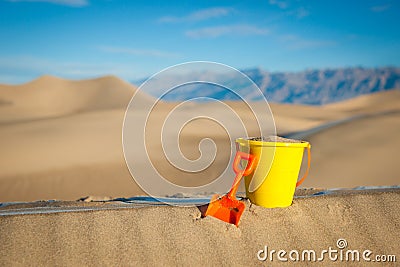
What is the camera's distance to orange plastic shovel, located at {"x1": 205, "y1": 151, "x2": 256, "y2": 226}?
2896 mm

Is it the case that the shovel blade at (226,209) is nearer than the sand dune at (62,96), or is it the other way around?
the shovel blade at (226,209)

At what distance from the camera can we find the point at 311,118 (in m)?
32.2

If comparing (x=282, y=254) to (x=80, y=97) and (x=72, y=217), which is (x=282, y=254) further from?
(x=80, y=97)

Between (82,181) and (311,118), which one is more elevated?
(311,118)

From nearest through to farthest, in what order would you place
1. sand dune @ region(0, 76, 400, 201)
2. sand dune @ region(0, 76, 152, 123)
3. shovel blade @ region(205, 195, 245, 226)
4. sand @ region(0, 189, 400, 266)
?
sand @ region(0, 189, 400, 266), shovel blade @ region(205, 195, 245, 226), sand dune @ region(0, 76, 400, 201), sand dune @ region(0, 76, 152, 123)

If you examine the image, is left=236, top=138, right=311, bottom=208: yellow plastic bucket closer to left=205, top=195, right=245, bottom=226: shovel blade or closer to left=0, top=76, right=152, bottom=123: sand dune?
left=205, top=195, right=245, bottom=226: shovel blade

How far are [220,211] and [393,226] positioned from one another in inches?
59.5

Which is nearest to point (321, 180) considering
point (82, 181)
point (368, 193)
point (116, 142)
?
point (368, 193)

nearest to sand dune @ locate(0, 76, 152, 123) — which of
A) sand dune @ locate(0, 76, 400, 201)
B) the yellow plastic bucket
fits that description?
sand dune @ locate(0, 76, 400, 201)

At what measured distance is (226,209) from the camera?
293 cm

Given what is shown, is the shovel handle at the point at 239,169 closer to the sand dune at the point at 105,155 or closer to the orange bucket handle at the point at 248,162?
the orange bucket handle at the point at 248,162

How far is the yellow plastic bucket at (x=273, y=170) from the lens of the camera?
2.87 m

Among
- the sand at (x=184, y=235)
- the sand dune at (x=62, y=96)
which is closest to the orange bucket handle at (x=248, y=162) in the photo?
the sand at (x=184, y=235)

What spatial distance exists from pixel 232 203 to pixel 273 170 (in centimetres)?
43
